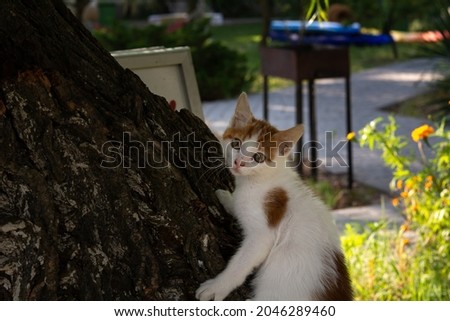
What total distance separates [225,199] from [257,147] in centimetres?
20

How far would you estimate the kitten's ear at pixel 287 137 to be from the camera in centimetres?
226

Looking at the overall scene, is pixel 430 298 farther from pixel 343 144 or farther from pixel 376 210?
pixel 343 144

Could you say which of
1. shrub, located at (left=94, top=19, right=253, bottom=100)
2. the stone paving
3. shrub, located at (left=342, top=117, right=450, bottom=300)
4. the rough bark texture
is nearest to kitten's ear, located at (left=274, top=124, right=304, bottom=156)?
the rough bark texture

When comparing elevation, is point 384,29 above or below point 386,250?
below

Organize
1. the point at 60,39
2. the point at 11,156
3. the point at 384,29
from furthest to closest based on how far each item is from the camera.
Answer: the point at 384,29
the point at 60,39
the point at 11,156

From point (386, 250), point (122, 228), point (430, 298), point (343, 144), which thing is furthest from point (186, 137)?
point (343, 144)

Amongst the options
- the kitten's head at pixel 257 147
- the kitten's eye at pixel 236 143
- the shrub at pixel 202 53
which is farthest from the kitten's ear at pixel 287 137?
the shrub at pixel 202 53

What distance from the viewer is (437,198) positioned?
13.1ft

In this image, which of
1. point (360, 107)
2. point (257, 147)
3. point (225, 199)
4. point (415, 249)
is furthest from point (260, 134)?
point (360, 107)

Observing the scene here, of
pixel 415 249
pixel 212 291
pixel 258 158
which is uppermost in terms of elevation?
pixel 258 158

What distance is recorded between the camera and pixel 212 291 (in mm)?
1942

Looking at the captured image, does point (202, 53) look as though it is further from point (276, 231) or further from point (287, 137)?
point (276, 231)

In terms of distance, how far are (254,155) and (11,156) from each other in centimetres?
77
